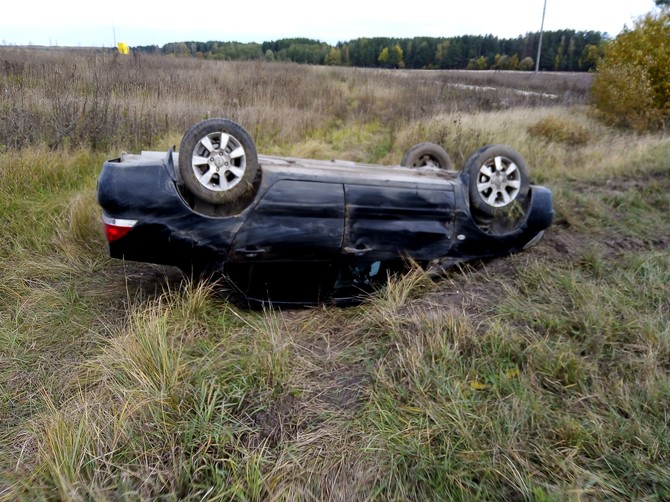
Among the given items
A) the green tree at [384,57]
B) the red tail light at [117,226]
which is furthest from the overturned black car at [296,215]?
the green tree at [384,57]

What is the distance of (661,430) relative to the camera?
221 cm

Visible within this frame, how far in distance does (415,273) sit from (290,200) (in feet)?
3.54

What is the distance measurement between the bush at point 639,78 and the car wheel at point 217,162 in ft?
40.4

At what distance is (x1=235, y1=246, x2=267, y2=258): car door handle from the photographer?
3.14 metres

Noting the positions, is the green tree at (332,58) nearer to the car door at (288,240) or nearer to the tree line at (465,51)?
the tree line at (465,51)

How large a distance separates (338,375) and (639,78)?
13.5 meters

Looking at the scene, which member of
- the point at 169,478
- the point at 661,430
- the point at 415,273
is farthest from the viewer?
the point at 415,273

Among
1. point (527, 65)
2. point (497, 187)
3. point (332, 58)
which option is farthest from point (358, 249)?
point (527, 65)

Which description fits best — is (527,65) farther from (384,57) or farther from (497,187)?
(497,187)

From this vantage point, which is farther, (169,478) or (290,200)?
(290,200)

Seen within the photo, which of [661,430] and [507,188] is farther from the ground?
[507,188]

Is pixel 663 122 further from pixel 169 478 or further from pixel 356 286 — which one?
pixel 169 478

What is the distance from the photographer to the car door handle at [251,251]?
3.14 m

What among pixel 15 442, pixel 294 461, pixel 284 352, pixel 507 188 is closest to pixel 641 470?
pixel 294 461
